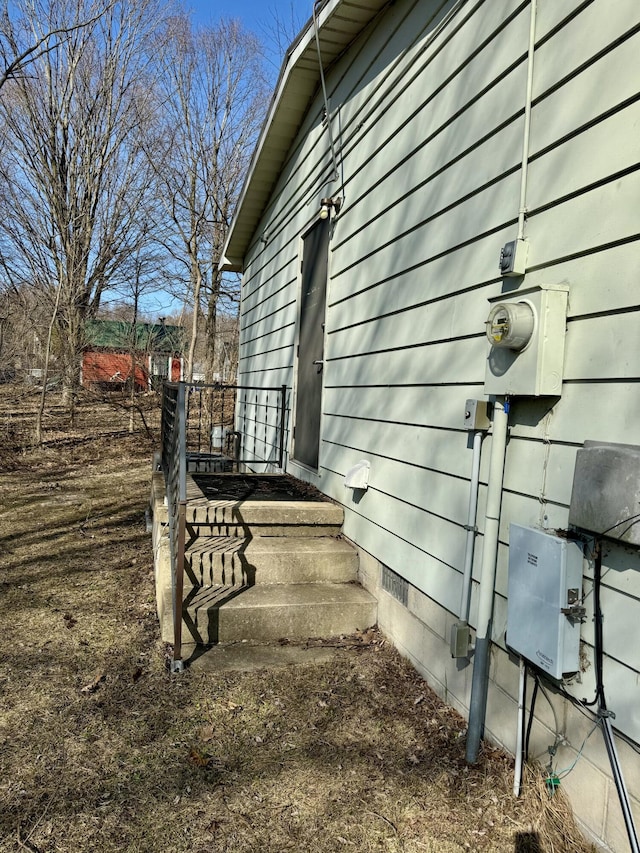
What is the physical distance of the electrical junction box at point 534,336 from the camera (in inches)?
81.4

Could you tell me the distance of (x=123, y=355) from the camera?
25078mm

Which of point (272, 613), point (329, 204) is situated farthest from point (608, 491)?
point (329, 204)

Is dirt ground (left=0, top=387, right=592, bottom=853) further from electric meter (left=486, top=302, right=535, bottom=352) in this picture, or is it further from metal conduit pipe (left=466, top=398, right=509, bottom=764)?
electric meter (left=486, top=302, right=535, bottom=352)

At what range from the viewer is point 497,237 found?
8.24ft

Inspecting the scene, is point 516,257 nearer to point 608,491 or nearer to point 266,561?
point 608,491

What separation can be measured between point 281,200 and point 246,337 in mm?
2862

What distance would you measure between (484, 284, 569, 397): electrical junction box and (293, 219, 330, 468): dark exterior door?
294cm

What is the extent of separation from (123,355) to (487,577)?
24.7m

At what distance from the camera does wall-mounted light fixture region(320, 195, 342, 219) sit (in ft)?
15.7

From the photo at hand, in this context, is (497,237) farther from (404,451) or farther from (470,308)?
(404,451)

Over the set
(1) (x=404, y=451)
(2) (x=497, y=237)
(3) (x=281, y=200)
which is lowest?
(1) (x=404, y=451)

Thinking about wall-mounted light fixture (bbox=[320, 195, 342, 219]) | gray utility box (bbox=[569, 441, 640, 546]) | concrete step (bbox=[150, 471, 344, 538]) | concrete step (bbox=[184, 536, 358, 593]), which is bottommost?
concrete step (bbox=[184, 536, 358, 593])

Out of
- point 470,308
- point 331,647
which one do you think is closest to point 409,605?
point 331,647

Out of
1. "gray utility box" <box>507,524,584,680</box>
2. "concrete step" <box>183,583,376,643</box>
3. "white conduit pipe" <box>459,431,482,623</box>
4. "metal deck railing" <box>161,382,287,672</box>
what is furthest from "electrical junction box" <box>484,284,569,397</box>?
"concrete step" <box>183,583,376,643</box>
